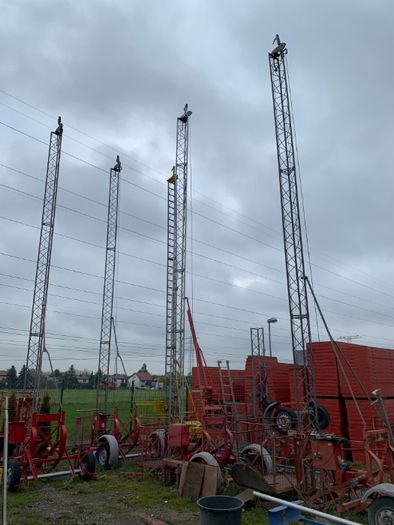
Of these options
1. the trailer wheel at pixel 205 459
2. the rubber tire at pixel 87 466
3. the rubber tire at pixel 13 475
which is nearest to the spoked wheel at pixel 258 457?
the trailer wheel at pixel 205 459

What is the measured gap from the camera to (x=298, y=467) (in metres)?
10.1

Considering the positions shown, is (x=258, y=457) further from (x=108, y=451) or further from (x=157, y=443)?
(x=108, y=451)

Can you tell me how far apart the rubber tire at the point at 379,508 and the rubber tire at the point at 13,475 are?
777cm

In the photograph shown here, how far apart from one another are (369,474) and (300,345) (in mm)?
4459

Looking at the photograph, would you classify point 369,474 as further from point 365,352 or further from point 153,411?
point 153,411

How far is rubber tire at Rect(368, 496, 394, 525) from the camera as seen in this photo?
7.63 m

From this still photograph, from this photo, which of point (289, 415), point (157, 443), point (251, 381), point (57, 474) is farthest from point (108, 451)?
point (251, 381)

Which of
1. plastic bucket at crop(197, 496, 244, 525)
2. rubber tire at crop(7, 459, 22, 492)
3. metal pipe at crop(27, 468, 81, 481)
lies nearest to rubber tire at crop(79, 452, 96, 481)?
metal pipe at crop(27, 468, 81, 481)

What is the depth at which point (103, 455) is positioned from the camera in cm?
1402

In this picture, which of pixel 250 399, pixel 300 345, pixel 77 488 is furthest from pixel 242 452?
pixel 250 399

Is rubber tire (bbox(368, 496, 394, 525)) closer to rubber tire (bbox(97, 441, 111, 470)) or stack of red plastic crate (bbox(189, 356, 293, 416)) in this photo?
rubber tire (bbox(97, 441, 111, 470))

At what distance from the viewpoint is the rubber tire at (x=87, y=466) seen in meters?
12.3

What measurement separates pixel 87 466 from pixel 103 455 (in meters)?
1.76

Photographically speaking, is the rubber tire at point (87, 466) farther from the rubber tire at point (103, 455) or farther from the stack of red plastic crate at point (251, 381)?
the stack of red plastic crate at point (251, 381)
